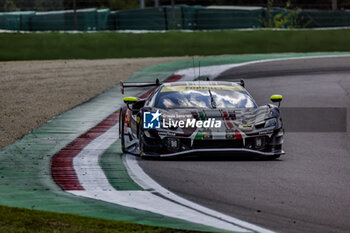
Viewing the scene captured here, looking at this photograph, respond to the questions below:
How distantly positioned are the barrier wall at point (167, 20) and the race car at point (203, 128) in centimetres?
1968

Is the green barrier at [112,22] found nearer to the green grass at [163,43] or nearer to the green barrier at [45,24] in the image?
the green barrier at [45,24]

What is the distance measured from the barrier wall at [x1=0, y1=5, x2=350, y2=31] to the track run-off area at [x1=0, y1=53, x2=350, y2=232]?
53.9 ft

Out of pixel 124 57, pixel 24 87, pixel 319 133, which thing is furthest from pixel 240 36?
pixel 319 133

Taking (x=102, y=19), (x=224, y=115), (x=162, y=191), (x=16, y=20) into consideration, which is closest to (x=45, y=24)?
(x=16, y=20)

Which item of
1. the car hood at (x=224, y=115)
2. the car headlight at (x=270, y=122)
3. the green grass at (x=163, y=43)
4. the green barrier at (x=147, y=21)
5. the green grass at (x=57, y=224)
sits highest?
the car hood at (x=224, y=115)

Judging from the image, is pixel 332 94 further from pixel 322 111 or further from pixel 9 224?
pixel 9 224

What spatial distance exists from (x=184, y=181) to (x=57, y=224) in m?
2.71

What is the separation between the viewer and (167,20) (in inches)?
1474

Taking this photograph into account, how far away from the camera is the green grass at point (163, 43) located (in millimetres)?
28516

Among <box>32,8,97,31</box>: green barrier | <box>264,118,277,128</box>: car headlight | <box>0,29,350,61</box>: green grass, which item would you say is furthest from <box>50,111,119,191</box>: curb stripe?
<box>32,8,97,31</box>: green barrier

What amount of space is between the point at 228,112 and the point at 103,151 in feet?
7.37

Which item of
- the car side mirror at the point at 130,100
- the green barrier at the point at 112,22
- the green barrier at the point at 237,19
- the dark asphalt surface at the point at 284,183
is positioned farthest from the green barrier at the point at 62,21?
the car side mirror at the point at 130,100

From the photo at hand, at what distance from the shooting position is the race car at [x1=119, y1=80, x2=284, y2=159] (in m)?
10.6

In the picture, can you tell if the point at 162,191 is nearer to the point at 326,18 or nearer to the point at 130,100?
the point at 130,100
